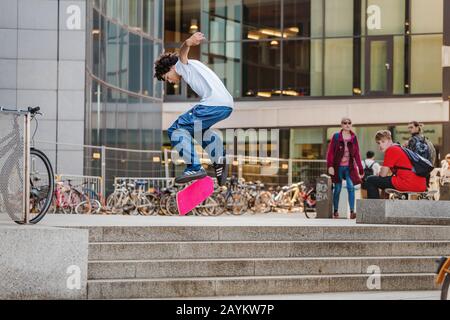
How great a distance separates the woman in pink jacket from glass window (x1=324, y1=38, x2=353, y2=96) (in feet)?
76.0

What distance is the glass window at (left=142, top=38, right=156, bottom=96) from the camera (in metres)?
38.2

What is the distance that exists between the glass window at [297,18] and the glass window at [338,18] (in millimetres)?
797

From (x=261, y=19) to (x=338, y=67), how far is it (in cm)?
391

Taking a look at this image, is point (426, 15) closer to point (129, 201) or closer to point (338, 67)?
point (338, 67)

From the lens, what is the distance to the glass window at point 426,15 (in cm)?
4153

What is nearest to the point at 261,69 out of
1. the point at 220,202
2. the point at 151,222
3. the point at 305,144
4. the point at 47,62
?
the point at 305,144

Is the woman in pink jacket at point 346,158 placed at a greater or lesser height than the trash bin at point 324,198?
greater

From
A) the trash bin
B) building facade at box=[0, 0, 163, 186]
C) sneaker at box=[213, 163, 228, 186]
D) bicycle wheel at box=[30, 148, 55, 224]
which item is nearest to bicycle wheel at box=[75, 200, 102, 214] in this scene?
building facade at box=[0, 0, 163, 186]

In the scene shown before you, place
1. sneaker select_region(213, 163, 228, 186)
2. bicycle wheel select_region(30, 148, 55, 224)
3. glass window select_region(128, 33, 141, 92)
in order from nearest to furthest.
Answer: sneaker select_region(213, 163, 228, 186), bicycle wheel select_region(30, 148, 55, 224), glass window select_region(128, 33, 141, 92)

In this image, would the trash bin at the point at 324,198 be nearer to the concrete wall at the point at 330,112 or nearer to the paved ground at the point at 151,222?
the paved ground at the point at 151,222

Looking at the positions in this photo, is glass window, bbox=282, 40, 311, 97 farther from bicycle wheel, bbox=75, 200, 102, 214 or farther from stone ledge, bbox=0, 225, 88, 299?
stone ledge, bbox=0, 225, 88, 299

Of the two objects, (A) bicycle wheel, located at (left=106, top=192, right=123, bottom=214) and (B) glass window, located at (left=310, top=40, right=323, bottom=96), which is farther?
(B) glass window, located at (left=310, top=40, right=323, bottom=96)

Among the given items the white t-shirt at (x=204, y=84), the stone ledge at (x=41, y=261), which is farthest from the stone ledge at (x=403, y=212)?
the stone ledge at (x=41, y=261)
